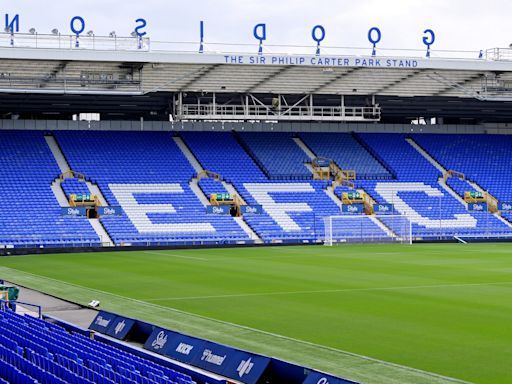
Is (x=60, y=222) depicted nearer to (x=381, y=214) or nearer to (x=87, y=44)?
(x=87, y=44)

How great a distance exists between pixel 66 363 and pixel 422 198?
47.2 metres

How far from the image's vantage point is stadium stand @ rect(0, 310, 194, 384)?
1071 cm

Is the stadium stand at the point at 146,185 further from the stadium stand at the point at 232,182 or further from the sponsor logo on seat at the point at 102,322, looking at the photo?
the sponsor logo on seat at the point at 102,322

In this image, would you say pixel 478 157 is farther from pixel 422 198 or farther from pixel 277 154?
pixel 277 154

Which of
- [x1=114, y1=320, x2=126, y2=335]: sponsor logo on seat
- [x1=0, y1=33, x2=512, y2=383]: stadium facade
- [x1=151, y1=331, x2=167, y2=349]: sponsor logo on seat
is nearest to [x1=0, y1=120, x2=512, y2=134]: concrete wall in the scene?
[x1=0, y1=33, x2=512, y2=383]: stadium facade

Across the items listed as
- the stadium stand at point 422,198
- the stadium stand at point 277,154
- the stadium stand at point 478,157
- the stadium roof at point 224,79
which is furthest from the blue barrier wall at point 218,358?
the stadium stand at point 478,157

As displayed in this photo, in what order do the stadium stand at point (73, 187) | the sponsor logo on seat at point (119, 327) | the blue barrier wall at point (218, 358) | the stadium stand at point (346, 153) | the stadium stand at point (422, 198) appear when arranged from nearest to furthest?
the blue barrier wall at point (218, 358) → the sponsor logo on seat at point (119, 327) → the stadium stand at point (73, 187) → the stadium stand at point (422, 198) → the stadium stand at point (346, 153)

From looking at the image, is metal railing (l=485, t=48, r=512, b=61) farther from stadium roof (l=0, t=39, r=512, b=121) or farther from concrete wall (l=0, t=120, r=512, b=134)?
concrete wall (l=0, t=120, r=512, b=134)

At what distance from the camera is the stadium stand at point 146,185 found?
4991cm

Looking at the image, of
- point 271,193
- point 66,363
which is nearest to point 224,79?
point 271,193

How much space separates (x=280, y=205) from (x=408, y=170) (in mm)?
A: 10745

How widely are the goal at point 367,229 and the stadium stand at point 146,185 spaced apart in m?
5.37

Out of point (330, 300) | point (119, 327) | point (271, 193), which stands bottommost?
point (330, 300)

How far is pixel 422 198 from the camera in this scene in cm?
5731
